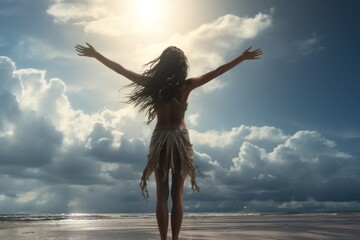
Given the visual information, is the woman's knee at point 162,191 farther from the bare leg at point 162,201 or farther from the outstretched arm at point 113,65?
the outstretched arm at point 113,65

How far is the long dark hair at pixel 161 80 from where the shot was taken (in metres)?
5.72

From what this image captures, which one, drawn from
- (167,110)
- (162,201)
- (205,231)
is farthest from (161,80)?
(205,231)

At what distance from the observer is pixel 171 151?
5633 mm

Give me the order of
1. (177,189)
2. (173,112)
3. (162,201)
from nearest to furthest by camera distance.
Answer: (162,201)
(177,189)
(173,112)

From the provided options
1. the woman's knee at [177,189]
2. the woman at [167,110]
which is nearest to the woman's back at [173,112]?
the woman at [167,110]

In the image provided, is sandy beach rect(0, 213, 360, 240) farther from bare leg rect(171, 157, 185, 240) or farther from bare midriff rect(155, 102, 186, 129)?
bare midriff rect(155, 102, 186, 129)

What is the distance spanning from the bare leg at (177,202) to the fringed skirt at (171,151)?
3.1 inches

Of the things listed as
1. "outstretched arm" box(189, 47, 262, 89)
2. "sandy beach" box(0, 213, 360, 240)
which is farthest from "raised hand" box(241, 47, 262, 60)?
"sandy beach" box(0, 213, 360, 240)

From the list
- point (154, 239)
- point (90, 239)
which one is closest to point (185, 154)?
point (154, 239)

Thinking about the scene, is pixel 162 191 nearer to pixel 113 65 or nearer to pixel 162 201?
pixel 162 201

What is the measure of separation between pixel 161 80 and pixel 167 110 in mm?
450

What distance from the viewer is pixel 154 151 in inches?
226

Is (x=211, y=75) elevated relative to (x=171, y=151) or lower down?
elevated

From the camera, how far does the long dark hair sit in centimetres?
572
